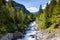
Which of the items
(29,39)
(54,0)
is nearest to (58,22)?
(29,39)

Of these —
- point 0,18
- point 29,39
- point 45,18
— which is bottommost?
point 29,39

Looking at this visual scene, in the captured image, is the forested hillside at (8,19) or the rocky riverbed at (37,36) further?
the forested hillside at (8,19)

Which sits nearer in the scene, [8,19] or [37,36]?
[8,19]

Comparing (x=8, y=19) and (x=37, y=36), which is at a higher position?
(x=8, y=19)

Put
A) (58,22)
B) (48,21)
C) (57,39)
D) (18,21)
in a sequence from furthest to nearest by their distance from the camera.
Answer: (18,21)
(48,21)
(58,22)
(57,39)

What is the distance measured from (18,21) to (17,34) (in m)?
18.6

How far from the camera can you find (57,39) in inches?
1697

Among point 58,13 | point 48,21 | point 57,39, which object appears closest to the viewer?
point 57,39

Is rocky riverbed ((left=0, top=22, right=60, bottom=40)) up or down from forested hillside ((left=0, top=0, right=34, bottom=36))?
down

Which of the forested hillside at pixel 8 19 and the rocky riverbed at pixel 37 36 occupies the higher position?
the forested hillside at pixel 8 19

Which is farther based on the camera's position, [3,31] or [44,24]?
[44,24]

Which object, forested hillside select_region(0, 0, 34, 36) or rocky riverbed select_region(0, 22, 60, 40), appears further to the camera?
forested hillside select_region(0, 0, 34, 36)

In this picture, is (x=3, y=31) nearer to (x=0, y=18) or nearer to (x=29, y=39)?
(x=0, y=18)

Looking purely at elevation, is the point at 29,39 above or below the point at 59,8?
below
